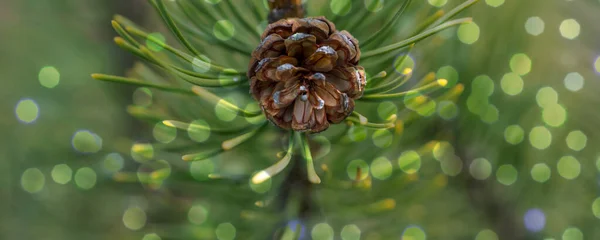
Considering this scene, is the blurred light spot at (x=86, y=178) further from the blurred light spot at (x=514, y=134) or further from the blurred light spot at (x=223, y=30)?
the blurred light spot at (x=514, y=134)

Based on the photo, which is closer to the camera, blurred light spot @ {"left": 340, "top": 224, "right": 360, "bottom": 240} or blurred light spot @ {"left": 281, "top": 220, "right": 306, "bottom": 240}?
blurred light spot @ {"left": 281, "top": 220, "right": 306, "bottom": 240}

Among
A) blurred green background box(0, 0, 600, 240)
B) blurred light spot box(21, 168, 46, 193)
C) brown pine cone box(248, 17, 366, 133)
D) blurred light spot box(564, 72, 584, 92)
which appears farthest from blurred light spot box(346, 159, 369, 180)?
blurred light spot box(21, 168, 46, 193)

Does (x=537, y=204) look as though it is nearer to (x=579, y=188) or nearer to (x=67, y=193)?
(x=579, y=188)

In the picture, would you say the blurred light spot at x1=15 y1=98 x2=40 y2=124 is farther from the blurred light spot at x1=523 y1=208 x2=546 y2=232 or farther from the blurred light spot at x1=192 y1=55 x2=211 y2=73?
the blurred light spot at x1=523 y1=208 x2=546 y2=232

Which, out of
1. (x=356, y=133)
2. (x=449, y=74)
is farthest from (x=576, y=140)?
(x=356, y=133)

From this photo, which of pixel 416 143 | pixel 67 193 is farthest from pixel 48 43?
pixel 416 143

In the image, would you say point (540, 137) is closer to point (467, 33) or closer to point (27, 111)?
point (467, 33)

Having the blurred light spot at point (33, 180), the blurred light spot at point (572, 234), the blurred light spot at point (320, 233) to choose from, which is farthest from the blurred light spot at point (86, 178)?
the blurred light spot at point (572, 234)
